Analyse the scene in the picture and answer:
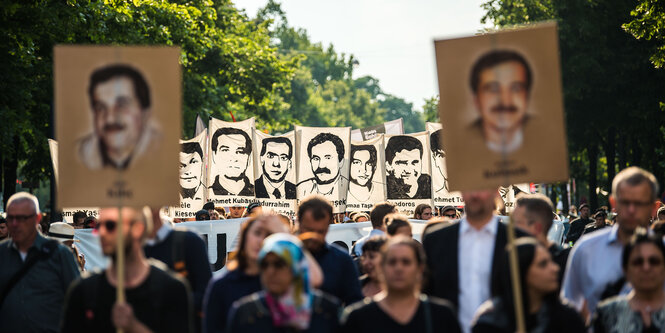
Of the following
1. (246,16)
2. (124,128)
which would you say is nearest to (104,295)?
(124,128)

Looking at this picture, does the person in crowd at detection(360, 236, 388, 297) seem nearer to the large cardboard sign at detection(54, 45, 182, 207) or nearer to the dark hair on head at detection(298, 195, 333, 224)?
the dark hair on head at detection(298, 195, 333, 224)

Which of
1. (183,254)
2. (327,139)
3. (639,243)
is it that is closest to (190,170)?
(327,139)

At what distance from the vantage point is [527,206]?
280 inches

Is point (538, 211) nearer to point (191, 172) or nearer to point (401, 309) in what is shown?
point (401, 309)

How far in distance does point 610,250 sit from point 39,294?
3.96m

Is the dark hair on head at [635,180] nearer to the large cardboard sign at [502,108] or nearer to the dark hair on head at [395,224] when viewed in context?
the large cardboard sign at [502,108]

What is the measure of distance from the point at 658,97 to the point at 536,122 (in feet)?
86.4

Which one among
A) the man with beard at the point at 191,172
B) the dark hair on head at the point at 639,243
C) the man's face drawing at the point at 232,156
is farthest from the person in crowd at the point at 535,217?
the man's face drawing at the point at 232,156

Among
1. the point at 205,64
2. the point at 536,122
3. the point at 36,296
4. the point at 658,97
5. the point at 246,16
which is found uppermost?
the point at 246,16

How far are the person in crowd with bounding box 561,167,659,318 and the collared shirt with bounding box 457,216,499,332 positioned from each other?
49cm

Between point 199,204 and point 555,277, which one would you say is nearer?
point 555,277

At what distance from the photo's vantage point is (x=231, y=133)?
18609mm

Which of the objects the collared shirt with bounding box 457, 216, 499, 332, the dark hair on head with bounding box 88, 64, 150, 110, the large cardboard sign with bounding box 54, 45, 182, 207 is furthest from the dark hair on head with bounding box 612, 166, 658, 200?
the dark hair on head with bounding box 88, 64, 150, 110

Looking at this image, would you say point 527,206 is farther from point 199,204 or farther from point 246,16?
point 246,16
